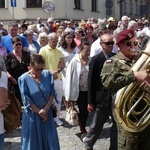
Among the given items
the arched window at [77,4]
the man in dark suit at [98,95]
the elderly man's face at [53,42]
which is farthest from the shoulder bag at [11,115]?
the arched window at [77,4]

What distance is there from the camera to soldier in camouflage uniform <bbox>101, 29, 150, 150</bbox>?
3.96 meters

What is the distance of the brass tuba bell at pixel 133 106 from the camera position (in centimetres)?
385

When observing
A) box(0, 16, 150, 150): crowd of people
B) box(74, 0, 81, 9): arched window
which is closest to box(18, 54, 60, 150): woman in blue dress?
box(0, 16, 150, 150): crowd of people

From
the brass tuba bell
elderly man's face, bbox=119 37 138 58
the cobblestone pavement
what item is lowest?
the cobblestone pavement

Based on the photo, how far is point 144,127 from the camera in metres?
4.07

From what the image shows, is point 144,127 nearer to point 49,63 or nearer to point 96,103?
point 96,103

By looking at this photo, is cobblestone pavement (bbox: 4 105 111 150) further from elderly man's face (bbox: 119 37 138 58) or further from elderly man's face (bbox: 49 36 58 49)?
elderly man's face (bbox: 119 37 138 58)

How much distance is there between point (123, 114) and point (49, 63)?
12.2 ft

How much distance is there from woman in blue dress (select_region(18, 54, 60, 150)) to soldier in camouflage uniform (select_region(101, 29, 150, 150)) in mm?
1192

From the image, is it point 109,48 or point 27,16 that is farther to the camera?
point 27,16

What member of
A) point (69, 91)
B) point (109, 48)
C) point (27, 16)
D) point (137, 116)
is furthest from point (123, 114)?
point (27, 16)

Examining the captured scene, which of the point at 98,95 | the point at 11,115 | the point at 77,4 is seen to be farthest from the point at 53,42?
the point at 77,4

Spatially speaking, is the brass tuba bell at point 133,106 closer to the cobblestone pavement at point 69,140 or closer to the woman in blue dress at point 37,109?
the woman in blue dress at point 37,109

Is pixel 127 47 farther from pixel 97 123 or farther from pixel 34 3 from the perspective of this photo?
pixel 34 3
